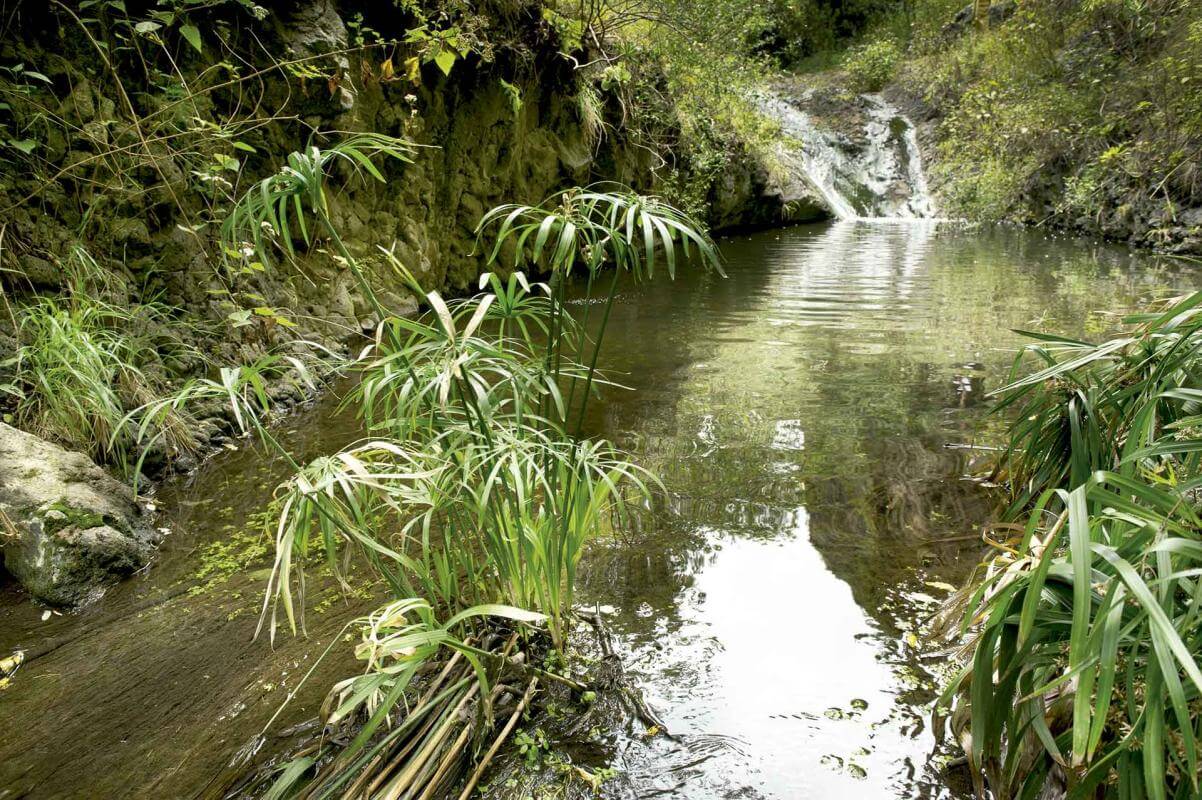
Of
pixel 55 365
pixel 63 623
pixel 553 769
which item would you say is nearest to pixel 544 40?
pixel 55 365

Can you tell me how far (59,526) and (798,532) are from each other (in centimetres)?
259

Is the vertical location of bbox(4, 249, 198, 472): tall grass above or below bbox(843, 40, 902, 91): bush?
below

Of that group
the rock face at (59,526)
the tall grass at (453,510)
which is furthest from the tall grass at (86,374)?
the tall grass at (453,510)

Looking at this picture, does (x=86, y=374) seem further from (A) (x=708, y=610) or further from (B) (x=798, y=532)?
(B) (x=798, y=532)

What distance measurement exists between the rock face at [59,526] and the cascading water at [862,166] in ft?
45.5

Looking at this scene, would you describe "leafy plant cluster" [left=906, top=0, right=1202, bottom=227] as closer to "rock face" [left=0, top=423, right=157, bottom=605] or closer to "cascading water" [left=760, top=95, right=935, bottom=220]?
"cascading water" [left=760, top=95, right=935, bottom=220]

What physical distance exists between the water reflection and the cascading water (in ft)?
31.4

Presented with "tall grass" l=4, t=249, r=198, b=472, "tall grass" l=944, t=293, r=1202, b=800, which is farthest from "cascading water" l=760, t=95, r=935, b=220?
"tall grass" l=944, t=293, r=1202, b=800

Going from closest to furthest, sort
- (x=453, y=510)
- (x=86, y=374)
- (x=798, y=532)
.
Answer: (x=453, y=510), (x=798, y=532), (x=86, y=374)

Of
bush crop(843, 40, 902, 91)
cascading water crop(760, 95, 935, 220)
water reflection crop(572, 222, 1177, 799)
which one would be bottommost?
water reflection crop(572, 222, 1177, 799)

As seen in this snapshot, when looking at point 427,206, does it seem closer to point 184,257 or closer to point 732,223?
point 184,257

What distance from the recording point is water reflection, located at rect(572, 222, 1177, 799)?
1736mm

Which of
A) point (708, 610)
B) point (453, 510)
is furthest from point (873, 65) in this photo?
point (453, 510)

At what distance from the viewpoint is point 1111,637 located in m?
0.97
